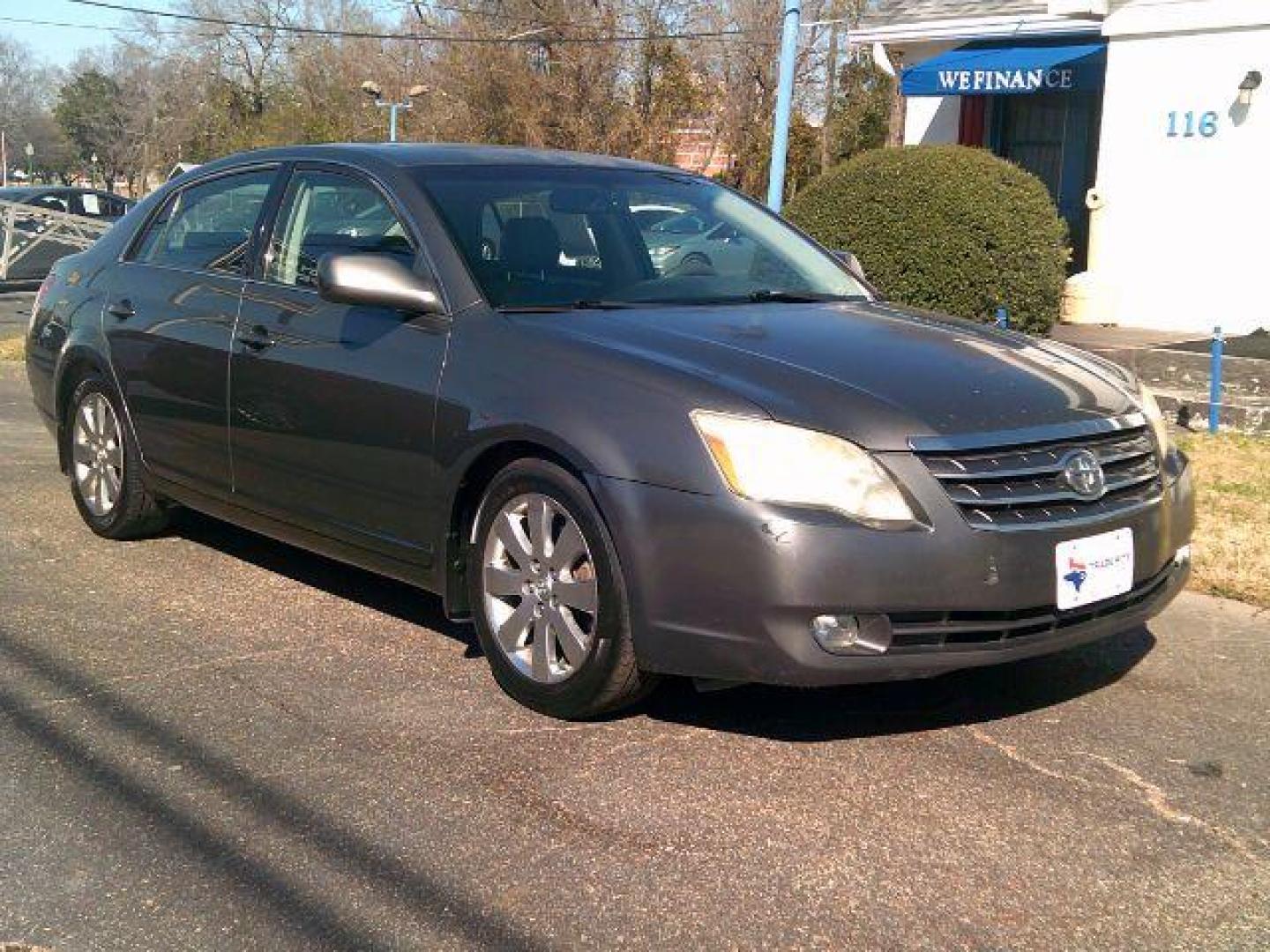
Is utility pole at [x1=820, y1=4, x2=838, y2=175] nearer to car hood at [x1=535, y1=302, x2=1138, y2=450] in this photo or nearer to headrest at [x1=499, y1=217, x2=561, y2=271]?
headrest at [x1=499, y1=217, x2=561, y2=271]

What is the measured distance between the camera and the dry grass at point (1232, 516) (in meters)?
5.98

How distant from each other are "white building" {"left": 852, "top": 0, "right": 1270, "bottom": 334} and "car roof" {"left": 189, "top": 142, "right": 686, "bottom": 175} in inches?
370

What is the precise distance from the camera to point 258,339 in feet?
17.1

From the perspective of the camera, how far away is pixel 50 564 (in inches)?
238

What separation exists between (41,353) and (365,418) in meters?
2.71

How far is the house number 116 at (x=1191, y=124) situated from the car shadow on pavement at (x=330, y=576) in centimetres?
1030

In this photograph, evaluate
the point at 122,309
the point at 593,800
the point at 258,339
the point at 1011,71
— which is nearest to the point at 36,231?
the point at 1011,71

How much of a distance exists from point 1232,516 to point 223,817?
5.05 meters

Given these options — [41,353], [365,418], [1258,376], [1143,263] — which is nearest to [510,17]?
[1143,263]

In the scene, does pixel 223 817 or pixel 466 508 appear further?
pixel 466 508

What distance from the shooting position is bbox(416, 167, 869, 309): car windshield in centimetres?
479

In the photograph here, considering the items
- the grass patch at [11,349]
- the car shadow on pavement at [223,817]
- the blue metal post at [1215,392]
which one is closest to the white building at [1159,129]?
the blue metal post at [1215,392]

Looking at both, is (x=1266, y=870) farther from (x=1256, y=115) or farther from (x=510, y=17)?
(x=510, y=17)

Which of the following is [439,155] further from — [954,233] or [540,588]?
[954,233]
